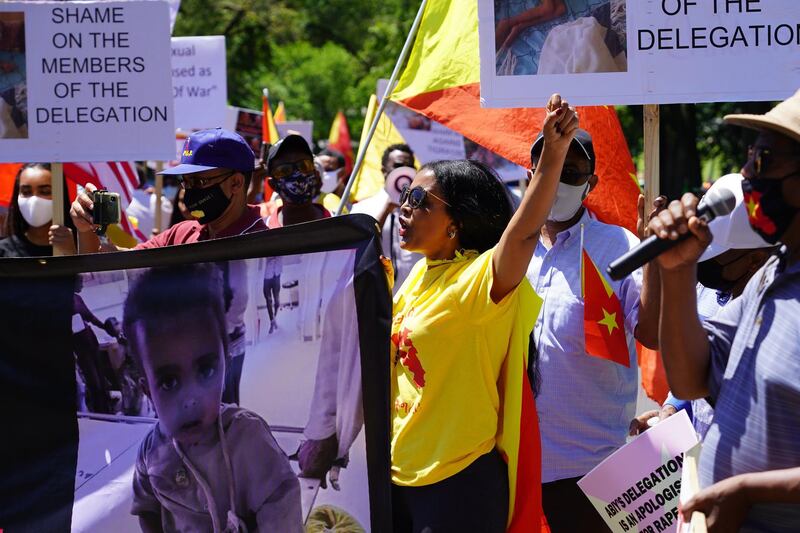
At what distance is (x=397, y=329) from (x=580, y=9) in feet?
5.84

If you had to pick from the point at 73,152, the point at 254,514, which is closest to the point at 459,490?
the point at 254,514

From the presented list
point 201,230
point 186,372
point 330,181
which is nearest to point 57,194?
point 201,230

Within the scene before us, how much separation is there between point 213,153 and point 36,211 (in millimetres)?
2287

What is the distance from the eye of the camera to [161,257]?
138 inches

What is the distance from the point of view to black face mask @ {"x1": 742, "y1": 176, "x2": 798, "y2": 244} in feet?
8.00

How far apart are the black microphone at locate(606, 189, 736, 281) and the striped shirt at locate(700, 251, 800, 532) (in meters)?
0.20

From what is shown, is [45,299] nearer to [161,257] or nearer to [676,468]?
[161,257]

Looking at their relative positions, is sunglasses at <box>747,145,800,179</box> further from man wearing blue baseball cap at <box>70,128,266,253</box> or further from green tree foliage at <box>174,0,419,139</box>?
green tree foliage at <box>174,0,419,139</box>

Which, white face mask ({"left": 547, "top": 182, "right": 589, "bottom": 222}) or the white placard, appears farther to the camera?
the white placard

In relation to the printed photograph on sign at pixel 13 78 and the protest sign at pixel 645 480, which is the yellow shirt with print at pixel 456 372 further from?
the printed photograph on sign at pixel 13 78

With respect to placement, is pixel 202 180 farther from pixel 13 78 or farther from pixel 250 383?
pixel 13 78

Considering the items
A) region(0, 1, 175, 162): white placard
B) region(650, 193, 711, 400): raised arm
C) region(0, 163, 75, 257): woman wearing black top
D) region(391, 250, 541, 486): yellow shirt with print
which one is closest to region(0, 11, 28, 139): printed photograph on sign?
region(0, 1, 175, 162): white placard

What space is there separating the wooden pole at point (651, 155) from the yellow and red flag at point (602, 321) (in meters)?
0.42

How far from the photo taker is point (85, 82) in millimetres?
5133
